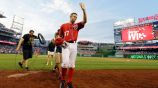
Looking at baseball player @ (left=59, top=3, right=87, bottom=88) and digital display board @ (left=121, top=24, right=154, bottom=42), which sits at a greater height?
digital display board @ (left=121, top=24, right=154, bottom=42)

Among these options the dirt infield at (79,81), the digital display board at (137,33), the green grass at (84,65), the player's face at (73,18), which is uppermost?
the digital display board at (137,33)

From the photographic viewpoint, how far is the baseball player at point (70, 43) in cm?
728

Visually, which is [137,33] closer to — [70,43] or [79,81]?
[79,81]

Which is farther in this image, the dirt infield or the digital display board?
the digital display board

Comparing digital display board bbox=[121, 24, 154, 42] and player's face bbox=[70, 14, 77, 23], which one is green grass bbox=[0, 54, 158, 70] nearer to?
player's face bbox=[70, 14, 77, 23]

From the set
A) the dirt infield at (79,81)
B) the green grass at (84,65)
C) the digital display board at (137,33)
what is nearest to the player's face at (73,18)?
the dirt infield at (79,81)

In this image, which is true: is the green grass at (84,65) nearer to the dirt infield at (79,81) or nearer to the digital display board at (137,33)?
the dirt infield at (79,81)

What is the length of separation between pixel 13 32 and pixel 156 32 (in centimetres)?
6005

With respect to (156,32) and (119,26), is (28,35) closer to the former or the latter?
(156,32)

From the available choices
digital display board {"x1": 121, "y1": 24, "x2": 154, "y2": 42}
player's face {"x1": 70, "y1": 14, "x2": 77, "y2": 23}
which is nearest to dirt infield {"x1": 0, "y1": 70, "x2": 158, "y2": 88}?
player's face {"x1": 70, "y1": 14, "x2": 77, "y2": 23}

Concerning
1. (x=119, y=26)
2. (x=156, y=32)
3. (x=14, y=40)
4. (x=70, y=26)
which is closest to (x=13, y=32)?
(x=14, y=40)

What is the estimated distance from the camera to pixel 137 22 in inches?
3091

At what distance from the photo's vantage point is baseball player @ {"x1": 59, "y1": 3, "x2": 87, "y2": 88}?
287 inches

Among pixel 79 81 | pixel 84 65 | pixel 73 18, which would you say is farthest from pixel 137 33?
pixel 73 18
